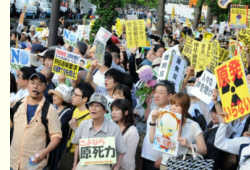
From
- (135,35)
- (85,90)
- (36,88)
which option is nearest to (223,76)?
(85,90)

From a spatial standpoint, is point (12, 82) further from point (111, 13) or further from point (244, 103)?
point (111, 13)

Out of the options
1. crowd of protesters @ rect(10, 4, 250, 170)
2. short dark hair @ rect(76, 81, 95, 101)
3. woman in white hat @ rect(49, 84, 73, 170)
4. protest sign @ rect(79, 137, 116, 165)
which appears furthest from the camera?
short dark hair @ rect(76, 81, 95, 101)

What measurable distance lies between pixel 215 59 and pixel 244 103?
2.55m

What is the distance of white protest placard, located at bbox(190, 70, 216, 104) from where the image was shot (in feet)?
17.1

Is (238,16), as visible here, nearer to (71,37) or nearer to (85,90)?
(71,37)

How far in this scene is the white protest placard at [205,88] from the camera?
5207 mm

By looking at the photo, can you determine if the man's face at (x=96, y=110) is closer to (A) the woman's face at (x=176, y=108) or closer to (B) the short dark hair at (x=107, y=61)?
(A) the woman's face at (x=176, y=108)

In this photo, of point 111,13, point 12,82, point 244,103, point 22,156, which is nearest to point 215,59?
point 244,103

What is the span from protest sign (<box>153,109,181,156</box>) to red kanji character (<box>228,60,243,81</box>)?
74 centimetres

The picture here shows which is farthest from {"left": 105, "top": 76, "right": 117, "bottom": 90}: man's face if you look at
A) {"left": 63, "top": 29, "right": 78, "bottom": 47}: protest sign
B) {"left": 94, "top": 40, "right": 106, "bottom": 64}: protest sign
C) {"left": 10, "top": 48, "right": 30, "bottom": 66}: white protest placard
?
{"left": 63, "top": 29, "right": 78, "bottom": 47}: protest sign

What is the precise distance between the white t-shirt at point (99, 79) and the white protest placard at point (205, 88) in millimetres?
A: 1448

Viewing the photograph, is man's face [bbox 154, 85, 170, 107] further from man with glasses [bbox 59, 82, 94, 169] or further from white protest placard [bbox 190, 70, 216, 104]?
man with glasses [bbox 59, 82, 94, 169]

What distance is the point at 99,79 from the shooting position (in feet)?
20.8

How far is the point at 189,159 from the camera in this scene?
3.87m
